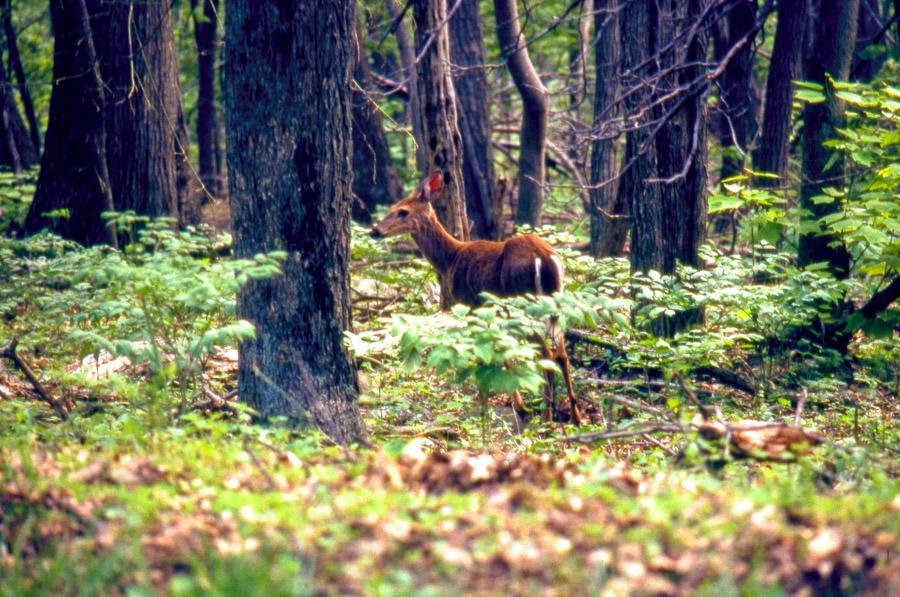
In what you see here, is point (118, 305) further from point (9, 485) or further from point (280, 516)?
point (280, 516)

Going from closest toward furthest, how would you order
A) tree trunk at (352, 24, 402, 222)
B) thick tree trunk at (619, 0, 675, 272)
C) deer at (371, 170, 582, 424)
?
deer at (371, 170, 582, 424), thick tree trunk at (619, 0, 675, 272), tree trunk at (352, 24, 402, 222)

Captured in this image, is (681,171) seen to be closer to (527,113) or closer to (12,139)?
(527,113)

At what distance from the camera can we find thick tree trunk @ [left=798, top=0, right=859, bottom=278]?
9852 millimetres

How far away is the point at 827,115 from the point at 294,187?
238 inches

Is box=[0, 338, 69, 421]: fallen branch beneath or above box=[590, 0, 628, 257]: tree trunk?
beneath

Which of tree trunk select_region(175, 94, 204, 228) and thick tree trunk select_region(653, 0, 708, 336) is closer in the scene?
thick tree trunk select_region(653, 0, 708, 336)

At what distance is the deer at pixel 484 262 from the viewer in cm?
865

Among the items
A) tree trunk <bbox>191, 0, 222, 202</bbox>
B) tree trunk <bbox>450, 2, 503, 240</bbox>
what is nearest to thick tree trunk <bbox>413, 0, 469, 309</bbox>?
tree trunk <bbox>450, 2, 503, 240</bbox>

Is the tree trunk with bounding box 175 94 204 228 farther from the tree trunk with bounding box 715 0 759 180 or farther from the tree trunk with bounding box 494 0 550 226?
the tree trunk with bounding box 715 0 759 180

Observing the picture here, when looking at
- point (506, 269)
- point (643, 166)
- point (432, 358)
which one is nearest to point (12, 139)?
point (506, 269)

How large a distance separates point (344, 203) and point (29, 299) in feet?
17.2

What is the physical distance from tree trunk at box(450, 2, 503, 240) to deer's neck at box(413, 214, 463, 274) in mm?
3504

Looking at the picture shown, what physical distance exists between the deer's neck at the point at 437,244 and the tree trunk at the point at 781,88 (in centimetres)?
410

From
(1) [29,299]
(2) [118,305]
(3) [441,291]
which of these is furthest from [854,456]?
(1) [29,299]
